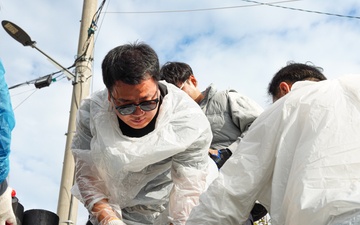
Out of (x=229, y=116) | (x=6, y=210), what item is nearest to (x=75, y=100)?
(x=229, y=116)

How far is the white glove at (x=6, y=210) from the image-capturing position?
2.21 m

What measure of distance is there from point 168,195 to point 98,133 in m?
0.49

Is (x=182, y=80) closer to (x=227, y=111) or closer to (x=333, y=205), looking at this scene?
(x=227, y=111)

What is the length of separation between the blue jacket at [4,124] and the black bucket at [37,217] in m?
0.65

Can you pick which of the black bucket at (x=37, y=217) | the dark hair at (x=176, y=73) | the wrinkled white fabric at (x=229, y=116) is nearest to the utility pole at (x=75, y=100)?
the black bucket at (x=37, y=217)

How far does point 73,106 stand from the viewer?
6453 mm

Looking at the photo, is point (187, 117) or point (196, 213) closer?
point (196, 213)

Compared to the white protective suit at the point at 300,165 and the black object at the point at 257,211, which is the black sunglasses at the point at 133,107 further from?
the black object at the point at 257,211

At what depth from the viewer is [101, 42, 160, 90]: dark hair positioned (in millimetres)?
2217

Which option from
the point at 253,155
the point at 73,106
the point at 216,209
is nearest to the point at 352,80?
the point at 253,155

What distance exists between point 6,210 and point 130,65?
908 millimetres

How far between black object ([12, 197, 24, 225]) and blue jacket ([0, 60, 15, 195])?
440 millimetres

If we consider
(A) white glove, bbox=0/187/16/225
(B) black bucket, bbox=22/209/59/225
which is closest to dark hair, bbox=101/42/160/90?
(A) white glove, bbox=0/187/16/225

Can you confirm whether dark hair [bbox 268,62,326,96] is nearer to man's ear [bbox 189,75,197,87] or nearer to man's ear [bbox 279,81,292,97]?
man's ear [bbox 279,81,292,97]
